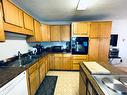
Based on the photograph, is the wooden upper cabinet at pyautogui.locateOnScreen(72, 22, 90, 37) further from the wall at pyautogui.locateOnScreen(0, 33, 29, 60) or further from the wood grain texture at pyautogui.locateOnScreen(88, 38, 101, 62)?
the wall at pyautogui.locateOnScreen(0, 33, 29, 60)

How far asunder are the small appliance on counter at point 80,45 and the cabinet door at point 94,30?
26cm

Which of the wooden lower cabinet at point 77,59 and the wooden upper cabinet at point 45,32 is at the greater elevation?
the wooden upper cabinet at point 45,32

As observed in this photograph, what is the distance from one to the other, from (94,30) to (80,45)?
816mm

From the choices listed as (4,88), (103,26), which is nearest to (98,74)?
(4,88)

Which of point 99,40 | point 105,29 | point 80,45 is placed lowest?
point 80,45

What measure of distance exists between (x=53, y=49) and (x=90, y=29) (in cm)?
188

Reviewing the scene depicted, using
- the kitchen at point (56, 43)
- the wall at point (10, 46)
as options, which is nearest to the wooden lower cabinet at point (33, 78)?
the kitchen at point (56, 43)

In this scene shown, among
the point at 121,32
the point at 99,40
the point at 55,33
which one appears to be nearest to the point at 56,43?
the point at 55,33

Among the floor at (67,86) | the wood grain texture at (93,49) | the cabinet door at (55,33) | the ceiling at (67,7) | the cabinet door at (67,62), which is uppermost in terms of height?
the ceiling at (67,7)

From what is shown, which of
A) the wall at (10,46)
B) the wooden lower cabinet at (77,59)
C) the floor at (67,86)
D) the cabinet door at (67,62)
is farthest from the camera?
the cabinet door at (67,62)

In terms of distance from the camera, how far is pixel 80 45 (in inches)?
140

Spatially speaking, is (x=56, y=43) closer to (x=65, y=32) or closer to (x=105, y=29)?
(x=65, y=32)

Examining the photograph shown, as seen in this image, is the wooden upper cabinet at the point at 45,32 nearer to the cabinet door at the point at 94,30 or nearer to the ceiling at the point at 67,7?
the ceiling at the point at 67,7

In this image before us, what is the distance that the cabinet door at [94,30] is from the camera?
3396 mm
